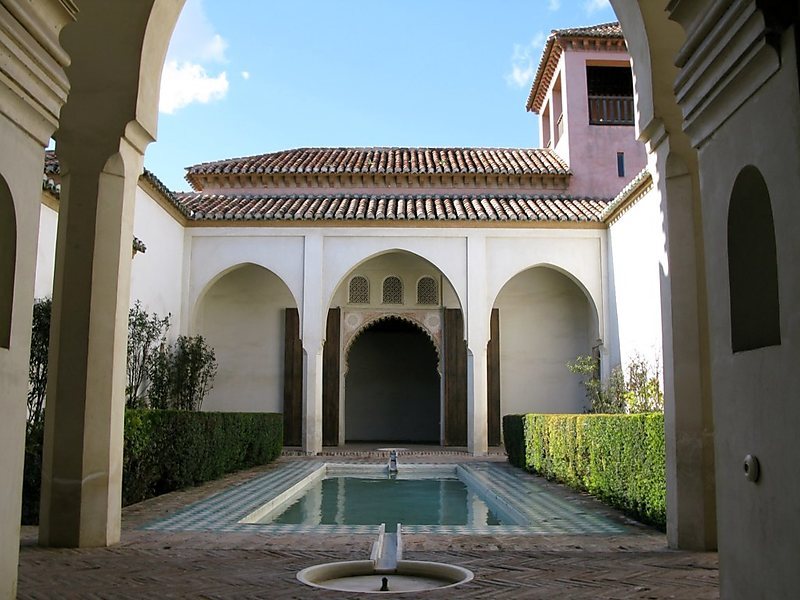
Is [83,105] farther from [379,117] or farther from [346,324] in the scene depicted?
[379,117]

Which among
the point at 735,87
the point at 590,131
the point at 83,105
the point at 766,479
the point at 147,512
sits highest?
the point at 590,131

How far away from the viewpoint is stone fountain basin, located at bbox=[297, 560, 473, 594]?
455 centimetres

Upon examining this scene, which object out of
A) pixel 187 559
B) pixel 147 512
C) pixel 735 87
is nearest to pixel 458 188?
pixel 147 512

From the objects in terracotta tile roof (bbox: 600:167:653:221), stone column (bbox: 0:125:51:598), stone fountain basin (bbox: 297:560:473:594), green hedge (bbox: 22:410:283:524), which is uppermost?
terracotta tile roof (bbox: 600:167:653:221)

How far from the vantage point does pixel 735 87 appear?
126 inches

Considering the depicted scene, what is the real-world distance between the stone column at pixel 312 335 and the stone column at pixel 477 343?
3.25 metres

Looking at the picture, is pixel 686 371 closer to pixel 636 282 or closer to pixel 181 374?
pixel 636 282

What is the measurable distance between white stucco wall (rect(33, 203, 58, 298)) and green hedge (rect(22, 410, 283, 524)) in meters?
3.09

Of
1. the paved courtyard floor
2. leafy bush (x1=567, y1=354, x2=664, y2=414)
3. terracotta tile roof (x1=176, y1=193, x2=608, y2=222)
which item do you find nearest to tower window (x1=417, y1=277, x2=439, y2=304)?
terracotta tile roof (x1=176, y1=193, x2=608, y2=222)

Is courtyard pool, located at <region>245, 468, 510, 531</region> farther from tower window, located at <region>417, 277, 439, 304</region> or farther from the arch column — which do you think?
tower window, located at <region>417, 277, 439, 304</region>

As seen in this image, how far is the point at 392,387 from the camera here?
23547mm

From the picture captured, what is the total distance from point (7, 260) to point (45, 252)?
9.06 metres

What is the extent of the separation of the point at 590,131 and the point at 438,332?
21.8 feet

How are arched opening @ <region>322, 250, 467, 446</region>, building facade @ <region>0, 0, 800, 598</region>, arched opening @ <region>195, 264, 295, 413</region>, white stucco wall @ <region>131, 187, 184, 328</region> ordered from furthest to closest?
arched opening @ <region>195, 264, 295, 413</region>, arched opening @ <region>322, 250, 467, 446</region>, white stucco wall @ <region>131, 187, 184, 328</region>, building facade @ <region>0, 0, 800, 598</region>
